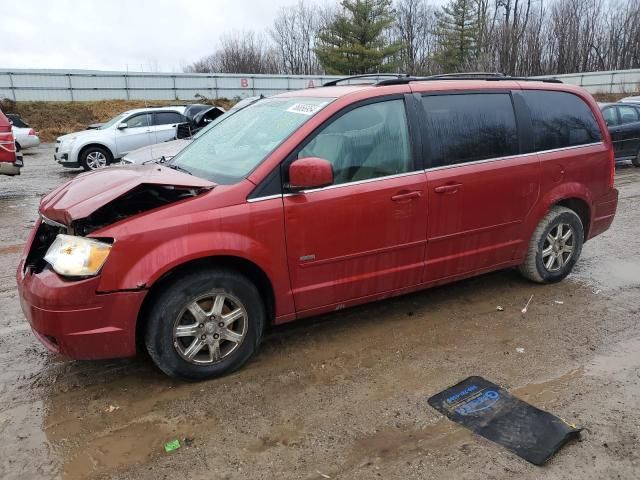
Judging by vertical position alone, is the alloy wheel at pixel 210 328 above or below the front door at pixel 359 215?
below

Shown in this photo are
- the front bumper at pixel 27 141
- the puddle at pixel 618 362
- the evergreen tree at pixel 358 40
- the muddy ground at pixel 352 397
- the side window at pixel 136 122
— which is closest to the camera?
the muddy ground at pixel 352 397

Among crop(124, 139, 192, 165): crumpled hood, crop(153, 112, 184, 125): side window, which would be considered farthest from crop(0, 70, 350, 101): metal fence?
crop(124, 139, 192, 165): crumpled hood

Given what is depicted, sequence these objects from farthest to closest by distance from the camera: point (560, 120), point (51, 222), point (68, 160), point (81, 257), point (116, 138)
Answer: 1. point (116, 138)
2. point (68, 160)
3. point (560, 120)
4. point (51, 222)
5. point (81, 257)

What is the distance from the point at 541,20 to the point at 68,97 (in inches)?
1743

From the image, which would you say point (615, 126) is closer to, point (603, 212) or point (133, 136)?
point (603, 212)

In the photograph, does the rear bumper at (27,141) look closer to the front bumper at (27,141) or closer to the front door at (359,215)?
the front bumper at (27,141)

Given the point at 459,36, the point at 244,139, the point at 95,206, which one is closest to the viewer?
the point at 95,206

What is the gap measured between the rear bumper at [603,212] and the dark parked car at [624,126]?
900 centimetres

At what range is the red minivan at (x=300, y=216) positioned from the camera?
120 inches

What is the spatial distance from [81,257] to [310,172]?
1.43m

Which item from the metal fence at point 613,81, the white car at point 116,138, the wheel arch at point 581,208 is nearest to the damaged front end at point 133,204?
the wheel arch at point 581,208

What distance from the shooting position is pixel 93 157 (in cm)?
1401

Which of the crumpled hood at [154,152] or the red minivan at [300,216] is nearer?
the red minivan at [300,216]

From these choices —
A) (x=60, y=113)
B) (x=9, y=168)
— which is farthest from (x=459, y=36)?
(x=9, y=168)
